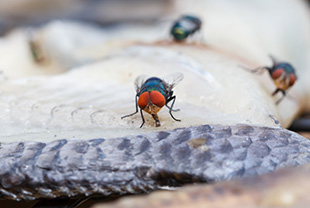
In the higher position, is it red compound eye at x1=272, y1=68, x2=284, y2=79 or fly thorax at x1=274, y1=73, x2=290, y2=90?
red compound eye at x1=272, y1=68, x2=284, y2=79

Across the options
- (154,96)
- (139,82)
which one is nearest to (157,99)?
(154,96)

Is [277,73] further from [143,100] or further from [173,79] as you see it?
[143,100]

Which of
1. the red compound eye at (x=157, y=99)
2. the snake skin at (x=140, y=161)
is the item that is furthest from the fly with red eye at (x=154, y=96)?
the snake skin at (x=140, y=161)

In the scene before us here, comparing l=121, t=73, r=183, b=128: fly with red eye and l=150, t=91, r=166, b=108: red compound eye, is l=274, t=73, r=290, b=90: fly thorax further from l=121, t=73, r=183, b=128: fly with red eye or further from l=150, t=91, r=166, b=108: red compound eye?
l=150, t=91, r=166, b=108: red compound eye

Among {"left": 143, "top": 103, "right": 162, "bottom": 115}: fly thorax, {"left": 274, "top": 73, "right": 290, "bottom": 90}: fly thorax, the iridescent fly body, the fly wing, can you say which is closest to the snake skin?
{"left": 143, "top": 103, "right": 162, "bottom": 115}: fly thorax

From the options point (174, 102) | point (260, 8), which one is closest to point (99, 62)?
point (174, 102)

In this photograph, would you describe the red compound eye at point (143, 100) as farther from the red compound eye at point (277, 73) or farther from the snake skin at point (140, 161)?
the red compound eye at point (277, 73)
